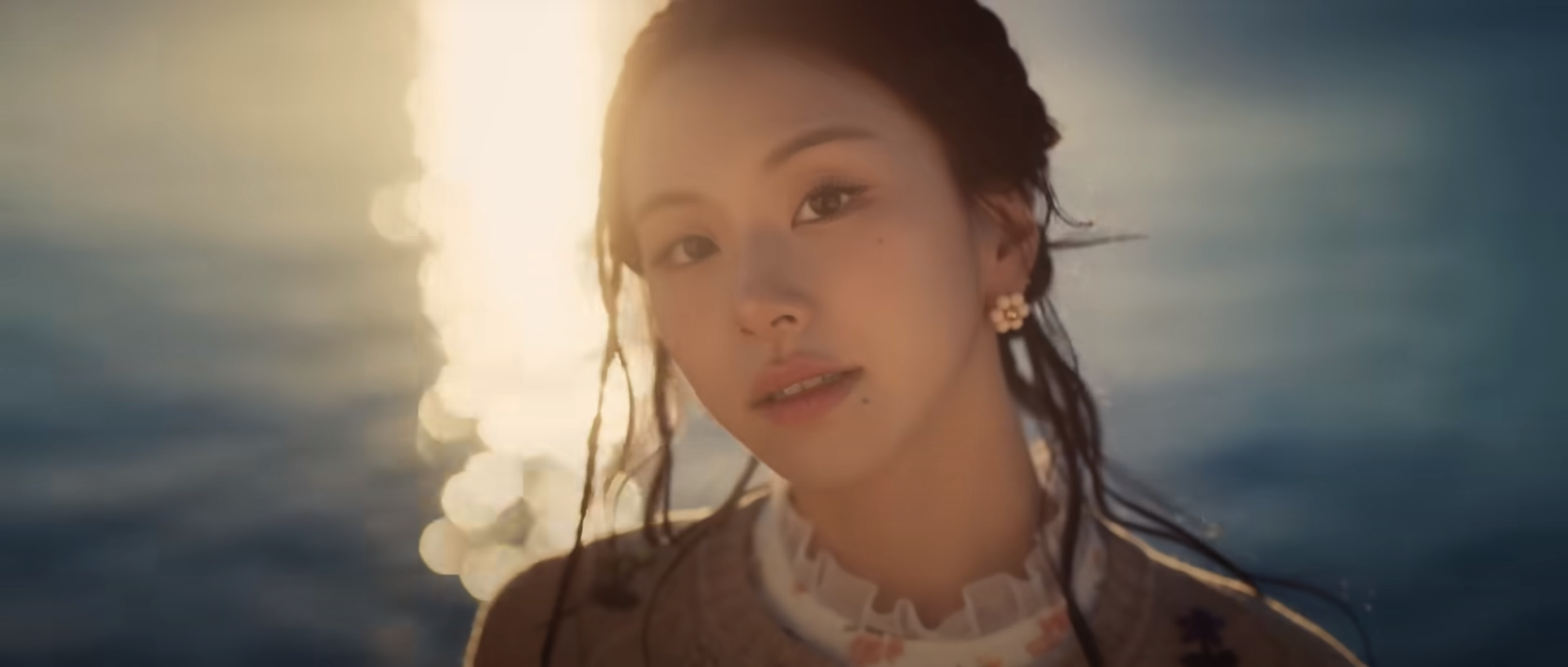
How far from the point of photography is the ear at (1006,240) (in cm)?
146

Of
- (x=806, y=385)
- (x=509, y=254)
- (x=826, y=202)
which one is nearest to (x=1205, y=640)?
(x=806, y=385)

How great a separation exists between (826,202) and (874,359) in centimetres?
16

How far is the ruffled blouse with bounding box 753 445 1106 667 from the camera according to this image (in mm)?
1401

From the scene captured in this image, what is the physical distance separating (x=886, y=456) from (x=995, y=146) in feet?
1.16

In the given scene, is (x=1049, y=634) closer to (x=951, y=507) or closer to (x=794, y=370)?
(x=951, y=507)

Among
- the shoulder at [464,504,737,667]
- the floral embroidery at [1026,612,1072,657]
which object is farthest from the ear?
the shoulder at [464,504,737,667]

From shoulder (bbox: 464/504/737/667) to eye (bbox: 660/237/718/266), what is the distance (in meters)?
0.39

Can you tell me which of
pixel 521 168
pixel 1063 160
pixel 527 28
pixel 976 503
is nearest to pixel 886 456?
pixel 976 503

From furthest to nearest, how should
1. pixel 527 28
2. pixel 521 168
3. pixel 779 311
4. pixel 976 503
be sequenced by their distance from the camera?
1. pixel 527 28
2. pixel 521 168
3. pixel 976 503
4. pixel 779 311

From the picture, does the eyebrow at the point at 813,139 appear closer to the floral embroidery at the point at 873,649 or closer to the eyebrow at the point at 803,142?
the eyebrow at the point at 803,142

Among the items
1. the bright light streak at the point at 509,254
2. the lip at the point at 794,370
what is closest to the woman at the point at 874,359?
the lip at the point at 794,370

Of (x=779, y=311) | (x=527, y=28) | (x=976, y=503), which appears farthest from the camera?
(x=527, y=28)

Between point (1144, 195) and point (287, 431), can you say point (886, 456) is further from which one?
point (287, 431)

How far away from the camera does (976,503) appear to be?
145 centimetres
